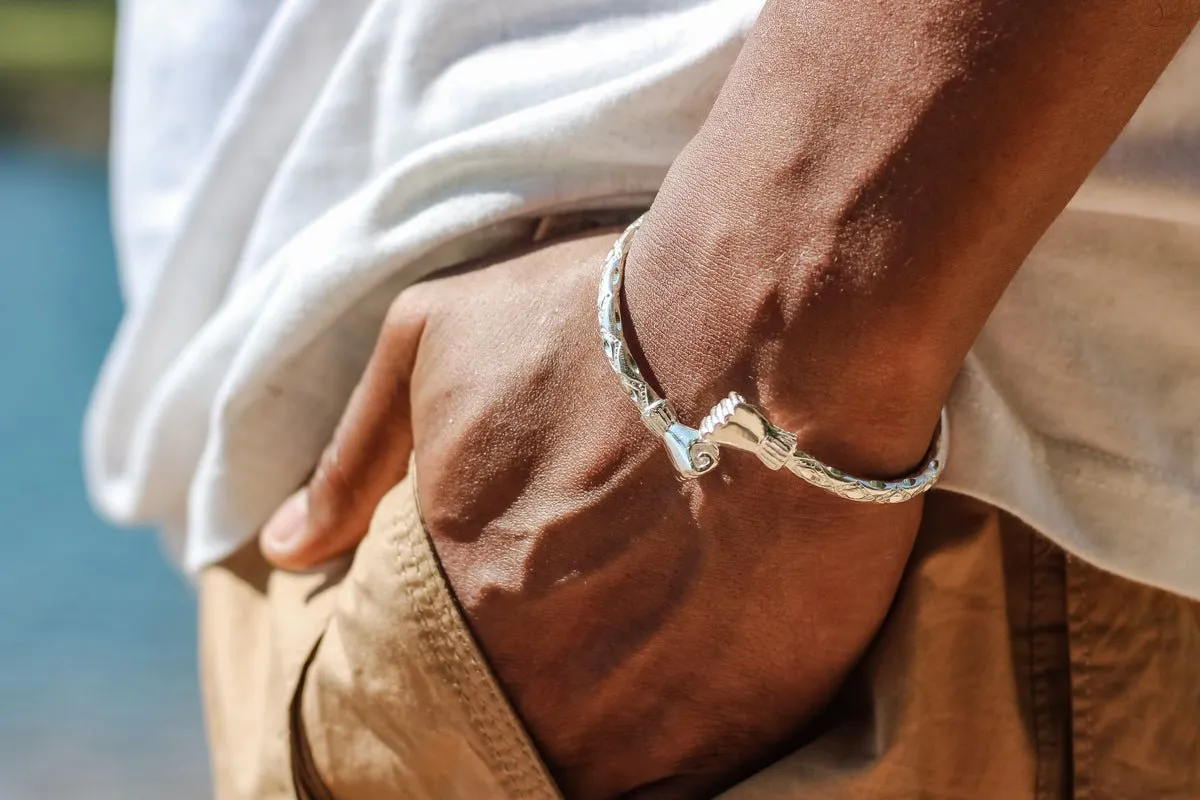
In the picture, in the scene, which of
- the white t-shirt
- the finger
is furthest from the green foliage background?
the finger

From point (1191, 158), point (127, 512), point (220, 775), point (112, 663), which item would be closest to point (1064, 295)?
point (1191, 158)

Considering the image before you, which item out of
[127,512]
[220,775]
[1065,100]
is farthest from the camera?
[127,512]

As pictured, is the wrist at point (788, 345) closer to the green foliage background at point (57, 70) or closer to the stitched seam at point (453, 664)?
the stitched seam at point (453, 664)

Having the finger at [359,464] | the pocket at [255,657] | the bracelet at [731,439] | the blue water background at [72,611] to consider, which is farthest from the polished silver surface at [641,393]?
the blue water background at [72,611]

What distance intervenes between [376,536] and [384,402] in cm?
8

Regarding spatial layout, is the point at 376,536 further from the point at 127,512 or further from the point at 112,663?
the point at 112,663

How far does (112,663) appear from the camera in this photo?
175 cm

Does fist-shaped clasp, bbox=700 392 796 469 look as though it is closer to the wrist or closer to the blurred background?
the wrist

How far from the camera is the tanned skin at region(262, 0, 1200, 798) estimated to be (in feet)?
1.33

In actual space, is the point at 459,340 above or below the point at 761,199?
below

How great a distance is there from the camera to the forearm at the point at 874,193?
39 centimetres

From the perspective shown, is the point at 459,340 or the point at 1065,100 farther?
the point at 459,340

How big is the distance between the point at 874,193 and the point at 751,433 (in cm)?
11

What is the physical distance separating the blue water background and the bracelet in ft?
4.57
